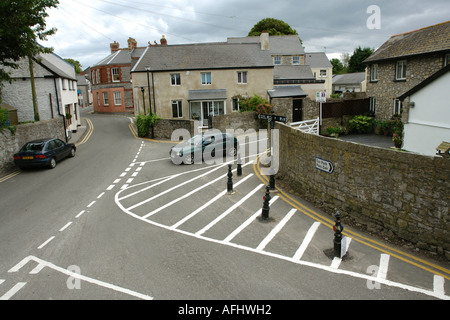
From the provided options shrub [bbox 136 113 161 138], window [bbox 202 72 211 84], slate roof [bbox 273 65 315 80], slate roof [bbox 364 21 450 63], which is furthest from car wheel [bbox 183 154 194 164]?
slate roof [bbox 273 65 315 80]

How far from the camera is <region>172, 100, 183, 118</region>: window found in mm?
34416

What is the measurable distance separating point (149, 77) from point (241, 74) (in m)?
9.71

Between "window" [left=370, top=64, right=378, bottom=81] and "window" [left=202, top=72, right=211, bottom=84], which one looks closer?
"window" [left=370, top=64, right=378, bottom=81]

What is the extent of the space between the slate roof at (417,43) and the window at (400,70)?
677 mm

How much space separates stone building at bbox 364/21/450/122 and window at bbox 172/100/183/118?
18460mm

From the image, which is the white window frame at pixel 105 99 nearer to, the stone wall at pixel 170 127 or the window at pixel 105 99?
the window at pixel 105 99

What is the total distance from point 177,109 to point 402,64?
21241 mm

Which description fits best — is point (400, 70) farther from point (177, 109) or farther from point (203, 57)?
point (177, 109)

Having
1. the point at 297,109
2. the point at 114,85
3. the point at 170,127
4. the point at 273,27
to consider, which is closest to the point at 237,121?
the point at 170,127

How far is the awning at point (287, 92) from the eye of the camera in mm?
34312

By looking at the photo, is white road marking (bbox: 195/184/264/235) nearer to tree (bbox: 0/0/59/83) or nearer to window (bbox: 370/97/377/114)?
tree (bbox: 0/0/59/83)

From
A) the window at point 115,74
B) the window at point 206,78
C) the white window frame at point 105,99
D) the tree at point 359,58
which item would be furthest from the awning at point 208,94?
the tree at point 359,58

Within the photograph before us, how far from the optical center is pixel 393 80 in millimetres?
24344
